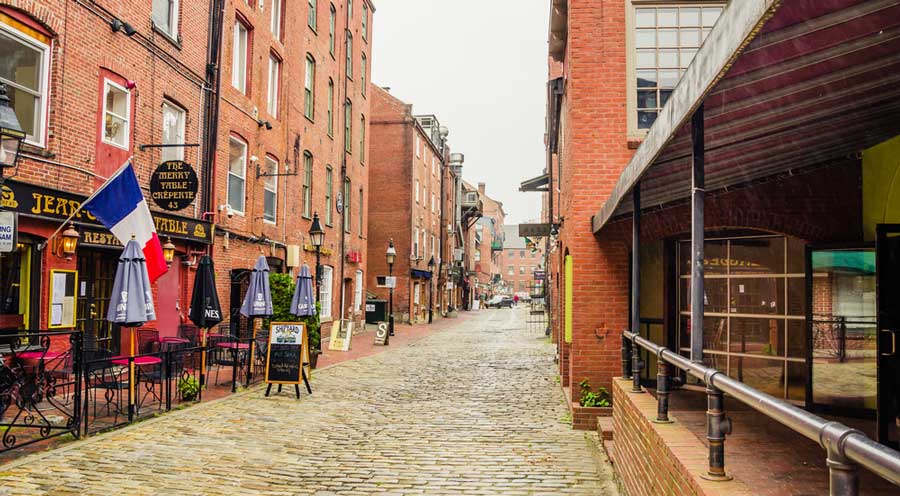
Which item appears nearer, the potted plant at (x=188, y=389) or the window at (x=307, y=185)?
the potted plant at (x=188, y=389)

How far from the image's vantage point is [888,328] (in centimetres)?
551

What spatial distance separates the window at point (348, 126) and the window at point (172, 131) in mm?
12862

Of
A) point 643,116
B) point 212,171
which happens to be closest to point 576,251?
point 643,116

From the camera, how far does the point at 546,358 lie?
754 inches

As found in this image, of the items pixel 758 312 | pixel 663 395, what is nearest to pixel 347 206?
pixel 758 312

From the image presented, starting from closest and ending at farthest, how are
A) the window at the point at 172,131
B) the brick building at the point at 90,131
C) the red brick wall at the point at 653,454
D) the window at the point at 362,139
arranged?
the red brick wall at the point at 653,454, the brick building at the point at 90,131, the window at the point at 172,131, the window at the point at 362,139

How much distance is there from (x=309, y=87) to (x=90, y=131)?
39.7ft

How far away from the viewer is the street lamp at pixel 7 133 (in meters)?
6.59

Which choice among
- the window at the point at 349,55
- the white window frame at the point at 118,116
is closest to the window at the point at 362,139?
the window at the point at 349,55

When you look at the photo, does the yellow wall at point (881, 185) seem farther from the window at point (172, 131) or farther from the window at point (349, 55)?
the window at point (349, 55)

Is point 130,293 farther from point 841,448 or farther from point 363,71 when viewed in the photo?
point 363,71

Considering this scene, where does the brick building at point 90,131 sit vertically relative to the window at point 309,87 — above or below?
below

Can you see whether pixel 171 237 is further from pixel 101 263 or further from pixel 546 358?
pixel 546 358

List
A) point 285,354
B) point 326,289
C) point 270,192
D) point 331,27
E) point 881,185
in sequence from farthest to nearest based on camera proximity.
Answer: point 331,27 → point 326,289 → point 270,192 → point 285,354 → point 881,185
